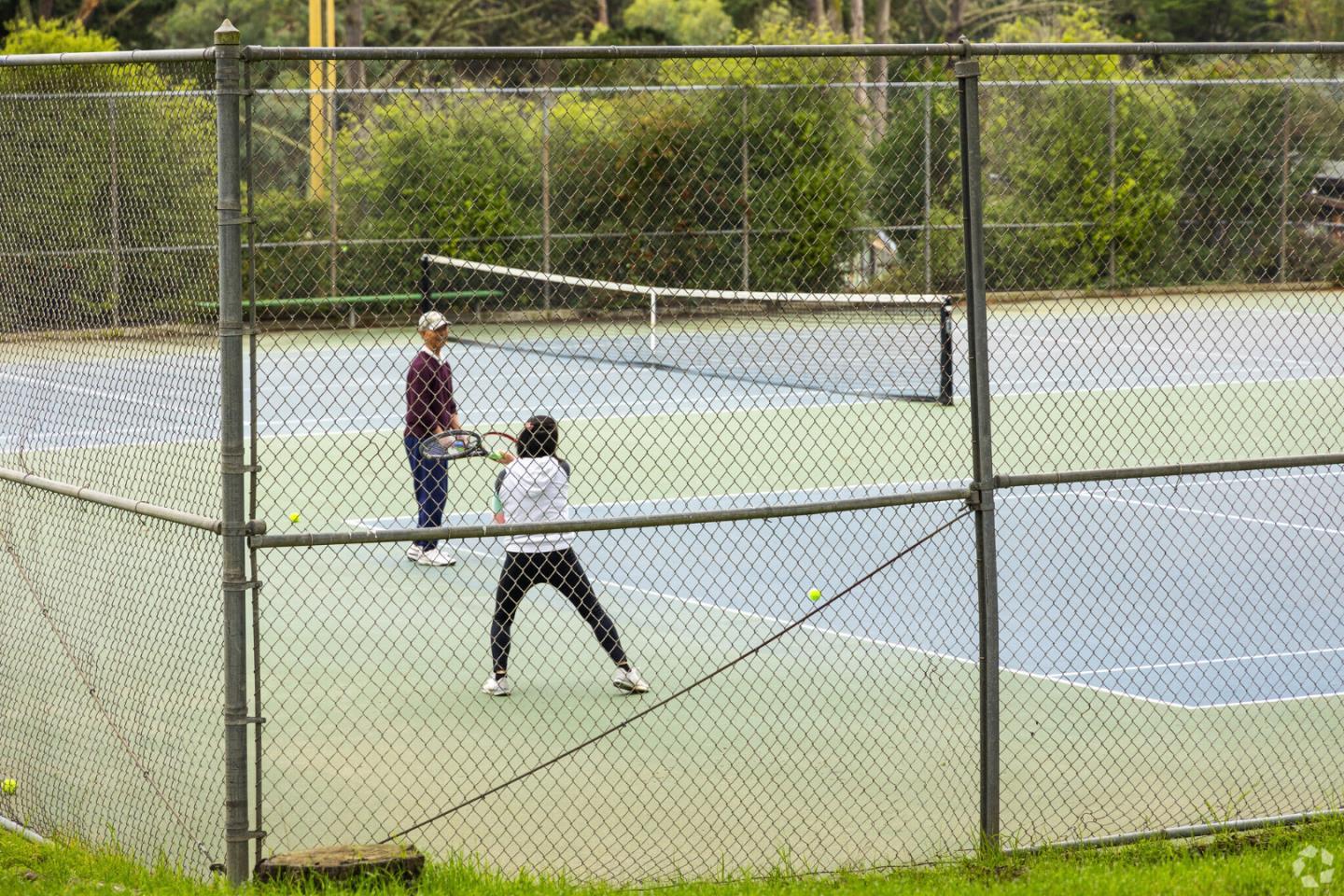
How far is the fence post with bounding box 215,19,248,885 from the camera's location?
555 cm

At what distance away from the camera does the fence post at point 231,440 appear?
555 centimetres

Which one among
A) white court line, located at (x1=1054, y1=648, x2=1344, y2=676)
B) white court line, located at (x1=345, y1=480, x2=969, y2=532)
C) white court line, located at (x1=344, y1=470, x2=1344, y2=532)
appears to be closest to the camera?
white court line, located at (x1=1054, y1=648, x2=1344, y2=676)

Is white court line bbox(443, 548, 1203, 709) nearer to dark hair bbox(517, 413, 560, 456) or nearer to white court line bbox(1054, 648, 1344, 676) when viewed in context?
white court line bbox(1054, 648, 1344, 676)

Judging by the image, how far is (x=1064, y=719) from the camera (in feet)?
27.5

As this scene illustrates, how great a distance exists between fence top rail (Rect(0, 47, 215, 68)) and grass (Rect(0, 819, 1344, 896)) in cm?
279

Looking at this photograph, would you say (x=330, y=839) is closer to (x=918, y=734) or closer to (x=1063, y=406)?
(x=918, y=734)

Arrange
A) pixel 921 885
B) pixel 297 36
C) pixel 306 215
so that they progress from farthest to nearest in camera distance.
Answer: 1. pixel 297 36
2. pixel 306 215
3. pixel 921 885

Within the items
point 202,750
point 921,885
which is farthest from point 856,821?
point 202,750

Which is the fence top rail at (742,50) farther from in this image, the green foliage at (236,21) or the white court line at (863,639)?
the green foliage at (236,21)

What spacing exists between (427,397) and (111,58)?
575 centimetres

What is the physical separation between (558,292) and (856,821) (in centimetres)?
1274

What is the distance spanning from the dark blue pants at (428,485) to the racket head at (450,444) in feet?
0.31

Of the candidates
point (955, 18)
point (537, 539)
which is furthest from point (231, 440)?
point (955, 18)

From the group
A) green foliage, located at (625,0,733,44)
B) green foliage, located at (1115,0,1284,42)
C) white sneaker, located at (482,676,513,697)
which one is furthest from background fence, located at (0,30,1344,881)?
green foliage, located at (1115,0,1284,42)
